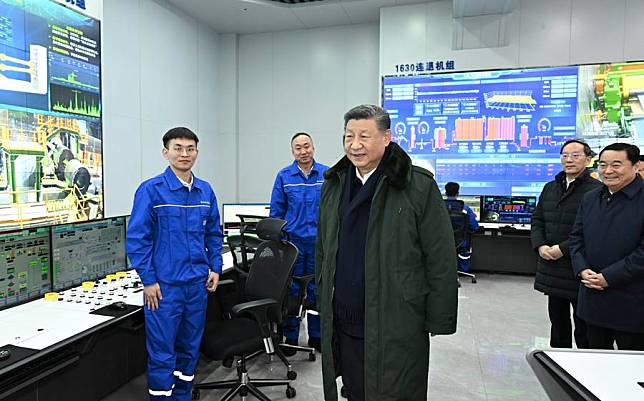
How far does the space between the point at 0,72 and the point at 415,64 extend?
188 inches

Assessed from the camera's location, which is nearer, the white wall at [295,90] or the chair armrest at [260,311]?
the chair armrest at [260,311]

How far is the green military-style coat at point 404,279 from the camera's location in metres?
1.63

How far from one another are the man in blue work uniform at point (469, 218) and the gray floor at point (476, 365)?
1164 mm

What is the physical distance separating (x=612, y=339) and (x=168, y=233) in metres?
2.48

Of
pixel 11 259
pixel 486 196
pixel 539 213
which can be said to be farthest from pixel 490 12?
pixel 11 259

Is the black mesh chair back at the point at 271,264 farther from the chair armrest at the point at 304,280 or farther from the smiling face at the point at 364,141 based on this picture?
the smiling face at the point at 364,141

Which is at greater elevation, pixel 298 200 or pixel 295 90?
pixel 295 90

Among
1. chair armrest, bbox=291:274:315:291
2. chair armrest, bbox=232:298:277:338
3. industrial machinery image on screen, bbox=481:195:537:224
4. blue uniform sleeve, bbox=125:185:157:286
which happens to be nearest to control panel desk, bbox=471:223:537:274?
industrial machinery image on screen, bbox=481:195:537:224

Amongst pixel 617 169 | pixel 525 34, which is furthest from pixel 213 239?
pixel 525 34

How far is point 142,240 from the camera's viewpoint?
2240 millimetres

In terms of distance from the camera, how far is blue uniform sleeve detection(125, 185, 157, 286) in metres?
2.21

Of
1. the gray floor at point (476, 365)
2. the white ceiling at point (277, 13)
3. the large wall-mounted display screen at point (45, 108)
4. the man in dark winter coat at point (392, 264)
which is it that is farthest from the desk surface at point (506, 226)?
the large wall-mounted display screen at point (45, 108)

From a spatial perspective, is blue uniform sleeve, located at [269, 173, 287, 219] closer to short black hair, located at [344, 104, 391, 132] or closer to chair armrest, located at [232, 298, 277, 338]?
chair armrest, located at [232, 298, 277, 338]

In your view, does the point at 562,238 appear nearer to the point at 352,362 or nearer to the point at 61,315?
the point at 352,362
